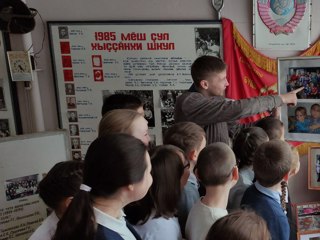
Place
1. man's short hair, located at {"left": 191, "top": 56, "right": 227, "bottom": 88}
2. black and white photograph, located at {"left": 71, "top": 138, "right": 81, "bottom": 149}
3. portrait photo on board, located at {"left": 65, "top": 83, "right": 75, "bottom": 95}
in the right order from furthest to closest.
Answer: black and white photograph, located at {"left": 71, "top": 138, "right": 81, "bottom": 149}, portrait photo on board, located at {"left": 65, "top": 83, "right": 75, "bottom": 95}, man's short hair, located at {"left": 191, "top": 56, "right": 227, "bottom": 88}

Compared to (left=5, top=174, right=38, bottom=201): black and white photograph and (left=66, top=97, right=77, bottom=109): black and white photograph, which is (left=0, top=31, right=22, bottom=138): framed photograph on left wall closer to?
(left=66, top=97, right=77, bottom=109): black and white photograph

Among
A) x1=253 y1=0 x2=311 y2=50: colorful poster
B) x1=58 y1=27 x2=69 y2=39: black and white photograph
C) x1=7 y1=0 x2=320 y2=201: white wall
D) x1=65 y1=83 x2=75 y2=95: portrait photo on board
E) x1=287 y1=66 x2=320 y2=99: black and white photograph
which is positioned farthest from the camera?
x1=65 y1=83 x2=75 y2=95: portrait photo on board

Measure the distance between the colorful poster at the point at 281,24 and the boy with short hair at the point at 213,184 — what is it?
5.03 ft

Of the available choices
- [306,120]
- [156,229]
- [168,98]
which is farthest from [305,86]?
[156,229]

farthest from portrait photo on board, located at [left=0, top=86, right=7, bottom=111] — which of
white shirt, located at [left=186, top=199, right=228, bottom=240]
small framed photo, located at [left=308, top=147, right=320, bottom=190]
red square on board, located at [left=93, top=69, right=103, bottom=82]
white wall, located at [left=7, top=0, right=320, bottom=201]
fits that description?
small framed photo, located at [left=308, top=147, right=320, bottom=190]

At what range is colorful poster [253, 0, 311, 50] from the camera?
2.47 metres

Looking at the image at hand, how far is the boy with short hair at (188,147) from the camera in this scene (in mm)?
1486

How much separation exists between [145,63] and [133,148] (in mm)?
1857

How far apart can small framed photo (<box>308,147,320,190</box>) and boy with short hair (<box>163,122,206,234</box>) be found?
138cm

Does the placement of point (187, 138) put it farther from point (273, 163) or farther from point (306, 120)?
point (306, 120)

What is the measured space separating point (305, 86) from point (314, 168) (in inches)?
28.9

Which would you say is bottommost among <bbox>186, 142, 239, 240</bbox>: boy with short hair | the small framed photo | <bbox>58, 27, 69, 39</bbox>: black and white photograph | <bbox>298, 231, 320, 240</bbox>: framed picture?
<bbox>298, 231, 320, 240</bbox>: framed picture

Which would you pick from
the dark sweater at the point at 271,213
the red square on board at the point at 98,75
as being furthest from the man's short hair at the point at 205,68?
the red square on board at the point at 98,75

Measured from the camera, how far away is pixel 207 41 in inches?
104
